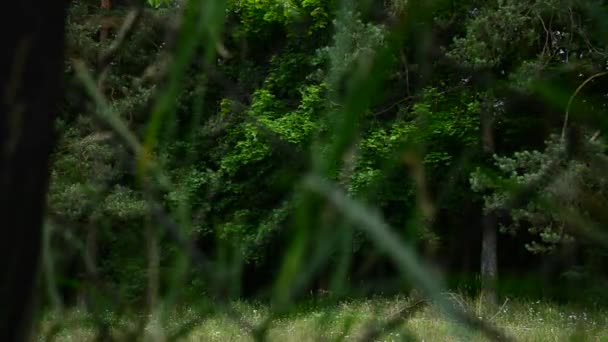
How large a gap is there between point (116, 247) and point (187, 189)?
0.13 metres

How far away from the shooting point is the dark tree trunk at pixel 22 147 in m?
0.28

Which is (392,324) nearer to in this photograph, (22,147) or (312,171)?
(312,171)

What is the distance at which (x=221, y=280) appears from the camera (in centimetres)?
45

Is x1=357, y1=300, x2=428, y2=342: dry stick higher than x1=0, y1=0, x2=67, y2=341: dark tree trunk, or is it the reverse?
x1=0, y1=0, x2=67, y2=341: dark tree trunk

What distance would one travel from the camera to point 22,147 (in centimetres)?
28

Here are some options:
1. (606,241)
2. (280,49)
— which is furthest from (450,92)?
(280,49)

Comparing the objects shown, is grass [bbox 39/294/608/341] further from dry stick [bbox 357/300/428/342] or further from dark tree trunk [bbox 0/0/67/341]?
dark tree trunk [bbox 0/0/67/341]

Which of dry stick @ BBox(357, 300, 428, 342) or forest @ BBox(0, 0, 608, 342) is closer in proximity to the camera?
forest @ BBox(0, 0, 608, 342)

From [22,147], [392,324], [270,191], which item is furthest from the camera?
[270,191]

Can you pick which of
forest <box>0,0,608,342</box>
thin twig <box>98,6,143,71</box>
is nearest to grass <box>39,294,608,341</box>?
forest <box>0,0,608,342</box>

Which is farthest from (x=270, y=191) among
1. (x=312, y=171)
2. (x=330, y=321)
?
(x=312, y=171)

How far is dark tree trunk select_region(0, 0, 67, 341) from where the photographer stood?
28 cm

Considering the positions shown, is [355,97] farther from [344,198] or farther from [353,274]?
[353,274]

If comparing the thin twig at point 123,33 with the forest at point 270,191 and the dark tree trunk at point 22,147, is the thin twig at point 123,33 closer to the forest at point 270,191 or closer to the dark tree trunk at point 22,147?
the forest at point 270,191
